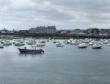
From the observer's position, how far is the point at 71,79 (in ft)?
96.2

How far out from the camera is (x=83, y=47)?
80.5 metres

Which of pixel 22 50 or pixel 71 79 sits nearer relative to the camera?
pixel 71 79

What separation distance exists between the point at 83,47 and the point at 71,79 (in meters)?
51.6

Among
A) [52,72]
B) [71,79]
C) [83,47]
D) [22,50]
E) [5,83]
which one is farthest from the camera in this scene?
[83,47]

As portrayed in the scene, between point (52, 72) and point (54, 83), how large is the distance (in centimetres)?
675

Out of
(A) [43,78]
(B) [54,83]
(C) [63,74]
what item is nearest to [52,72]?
(C) [63,74]

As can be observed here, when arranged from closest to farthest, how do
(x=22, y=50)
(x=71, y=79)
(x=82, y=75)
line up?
(x=71, y=79) → (x=82, y=75) → (x=22, y=50)

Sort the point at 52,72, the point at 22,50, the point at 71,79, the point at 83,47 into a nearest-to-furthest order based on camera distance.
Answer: the point at 71,79, the point at 52,72, the point at 22,50, the point at 83,47

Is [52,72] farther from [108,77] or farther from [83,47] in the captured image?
[83,47]

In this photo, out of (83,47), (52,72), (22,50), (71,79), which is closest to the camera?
(71,79)

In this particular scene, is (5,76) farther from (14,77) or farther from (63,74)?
(63,74)

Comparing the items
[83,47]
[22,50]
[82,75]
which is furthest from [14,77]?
[83,47]

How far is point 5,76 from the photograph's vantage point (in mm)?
A: 30828

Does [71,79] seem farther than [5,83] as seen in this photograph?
Yes
